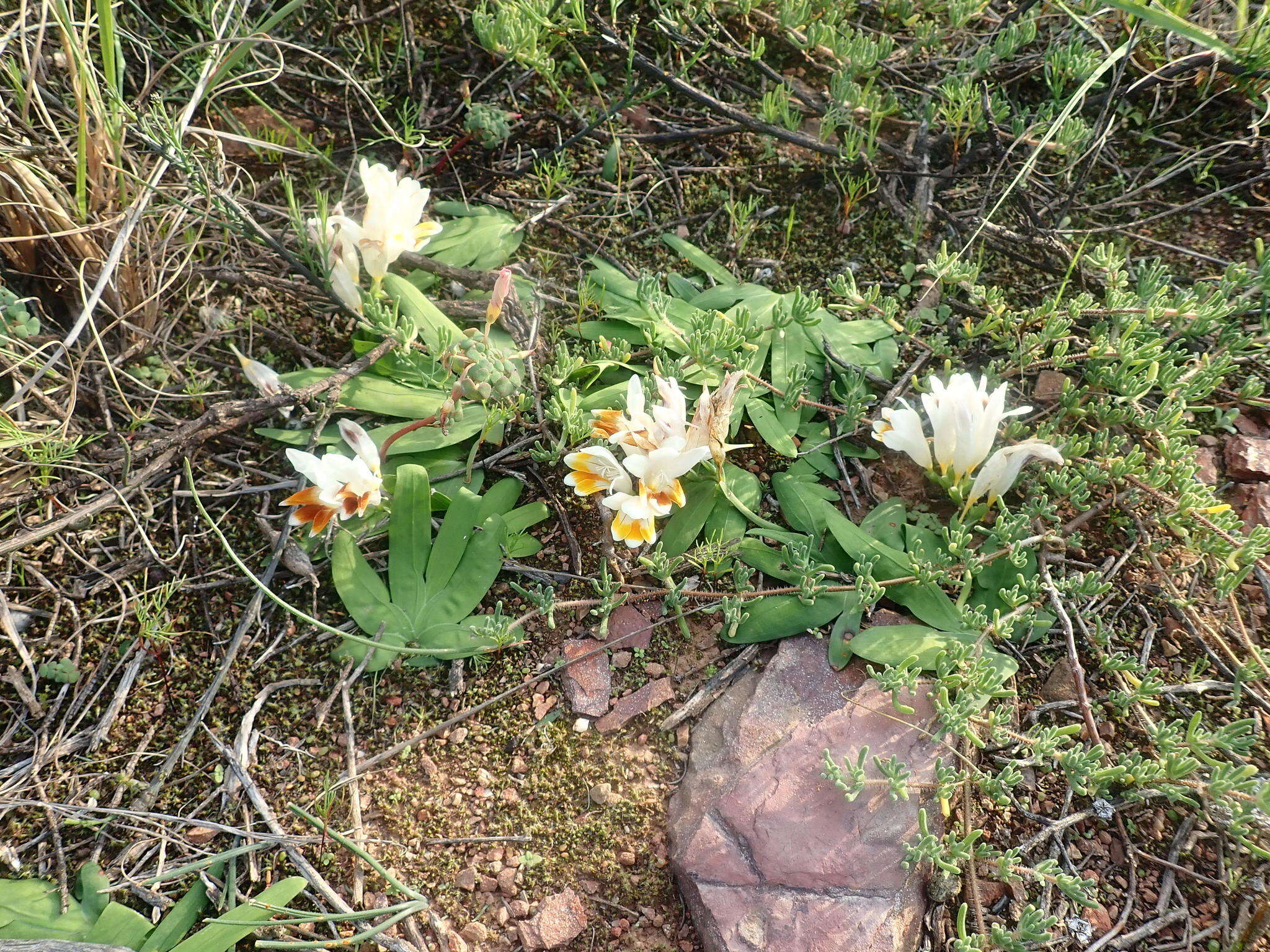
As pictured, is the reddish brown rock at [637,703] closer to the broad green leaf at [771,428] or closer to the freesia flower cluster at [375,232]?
the broad green leaf at [771,428]

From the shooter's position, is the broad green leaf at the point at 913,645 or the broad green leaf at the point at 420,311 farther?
the broad green leaf at the point at 420,311

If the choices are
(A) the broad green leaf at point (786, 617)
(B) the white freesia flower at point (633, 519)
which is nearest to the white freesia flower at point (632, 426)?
(B) the white freesia flower at point (633, 519)

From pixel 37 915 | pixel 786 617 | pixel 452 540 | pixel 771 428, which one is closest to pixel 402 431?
pixel 452 540

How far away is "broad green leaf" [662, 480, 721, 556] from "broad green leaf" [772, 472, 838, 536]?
199mm

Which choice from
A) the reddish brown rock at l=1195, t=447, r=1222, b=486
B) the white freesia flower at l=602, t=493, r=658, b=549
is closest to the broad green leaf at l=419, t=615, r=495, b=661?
the white freesia flower at l=602, t=493, r=658, b=549

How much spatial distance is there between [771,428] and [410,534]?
1.14 m

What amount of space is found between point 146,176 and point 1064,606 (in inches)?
125

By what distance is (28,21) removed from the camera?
294cm

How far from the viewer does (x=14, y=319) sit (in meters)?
2.67

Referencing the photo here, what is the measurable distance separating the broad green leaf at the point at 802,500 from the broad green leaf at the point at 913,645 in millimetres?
367

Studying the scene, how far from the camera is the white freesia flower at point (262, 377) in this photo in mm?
2635

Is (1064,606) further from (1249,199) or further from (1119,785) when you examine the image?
(1249,199)

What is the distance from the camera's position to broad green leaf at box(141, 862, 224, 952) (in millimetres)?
2086

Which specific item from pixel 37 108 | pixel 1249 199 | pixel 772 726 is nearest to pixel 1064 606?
pixel 772 726
